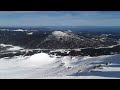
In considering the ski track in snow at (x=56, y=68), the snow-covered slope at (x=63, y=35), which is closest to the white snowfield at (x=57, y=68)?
the ski track in snow at (x=56, y=68)

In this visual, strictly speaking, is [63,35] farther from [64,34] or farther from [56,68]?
[56,68]

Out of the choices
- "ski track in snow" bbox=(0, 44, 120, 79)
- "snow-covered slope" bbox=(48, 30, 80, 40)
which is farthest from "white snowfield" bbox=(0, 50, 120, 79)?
"snow-covered slope" bbox=(48, 30, 80, 40)

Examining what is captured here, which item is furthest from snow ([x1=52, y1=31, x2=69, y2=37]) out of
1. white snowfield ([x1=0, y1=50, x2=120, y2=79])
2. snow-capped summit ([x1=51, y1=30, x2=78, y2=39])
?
white snowfield ([x1=0, y1=50, x2=120, y2=79])

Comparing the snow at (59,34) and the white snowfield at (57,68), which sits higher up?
the snow at (59,34)

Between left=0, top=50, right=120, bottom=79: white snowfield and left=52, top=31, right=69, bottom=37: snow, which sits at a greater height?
left=52, top=31, right=69, bottom=37: snow

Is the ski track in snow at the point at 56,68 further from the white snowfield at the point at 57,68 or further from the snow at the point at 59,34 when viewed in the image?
the snow at the point at 59,34

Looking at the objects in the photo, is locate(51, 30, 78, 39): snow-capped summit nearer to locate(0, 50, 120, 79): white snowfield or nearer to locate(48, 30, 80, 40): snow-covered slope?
locate(48, 30, 80, 40): snow-covered slope

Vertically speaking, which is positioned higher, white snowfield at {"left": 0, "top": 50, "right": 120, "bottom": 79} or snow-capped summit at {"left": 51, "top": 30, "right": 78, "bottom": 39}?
snow-capped summit at {"left": 51, "top": 30, "right": 78, "bottom": 39}
